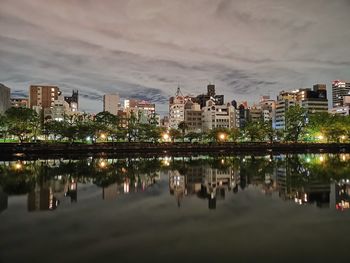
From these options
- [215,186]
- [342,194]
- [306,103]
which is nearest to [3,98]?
[215,186]

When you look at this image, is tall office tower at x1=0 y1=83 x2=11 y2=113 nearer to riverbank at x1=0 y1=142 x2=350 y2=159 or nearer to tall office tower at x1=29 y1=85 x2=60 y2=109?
riverbank at x1=0 y1=142 x2=350 y2=159

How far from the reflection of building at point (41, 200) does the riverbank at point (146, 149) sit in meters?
35.2

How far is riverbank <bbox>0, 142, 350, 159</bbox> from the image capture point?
5602 cm

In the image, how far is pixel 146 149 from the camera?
6556 centimetres

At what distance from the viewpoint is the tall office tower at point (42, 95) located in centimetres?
14425

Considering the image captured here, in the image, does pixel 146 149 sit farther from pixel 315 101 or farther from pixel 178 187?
pixel 315 101

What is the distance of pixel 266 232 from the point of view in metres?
10.8

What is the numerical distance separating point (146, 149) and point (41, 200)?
49.2 metres

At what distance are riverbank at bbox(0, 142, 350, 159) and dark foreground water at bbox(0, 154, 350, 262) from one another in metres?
36.5

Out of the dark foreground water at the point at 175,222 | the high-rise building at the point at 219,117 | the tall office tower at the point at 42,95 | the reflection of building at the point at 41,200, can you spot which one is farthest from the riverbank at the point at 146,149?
the tall office tower at the point at 42,95

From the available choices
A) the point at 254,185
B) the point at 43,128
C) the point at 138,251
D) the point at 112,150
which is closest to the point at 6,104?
the point at 43,128

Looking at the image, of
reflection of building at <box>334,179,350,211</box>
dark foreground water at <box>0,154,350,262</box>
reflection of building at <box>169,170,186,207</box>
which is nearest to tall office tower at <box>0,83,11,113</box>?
dark foreground water at <box>0,154,350,262</box>

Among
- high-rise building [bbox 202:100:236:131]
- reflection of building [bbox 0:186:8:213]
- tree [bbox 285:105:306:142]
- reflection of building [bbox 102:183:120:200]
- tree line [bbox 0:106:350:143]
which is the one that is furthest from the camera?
high-rise building [bbox 202:100:236:131]

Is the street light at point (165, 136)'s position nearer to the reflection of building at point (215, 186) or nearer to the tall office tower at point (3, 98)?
the tall office tower at point (3, 98)
